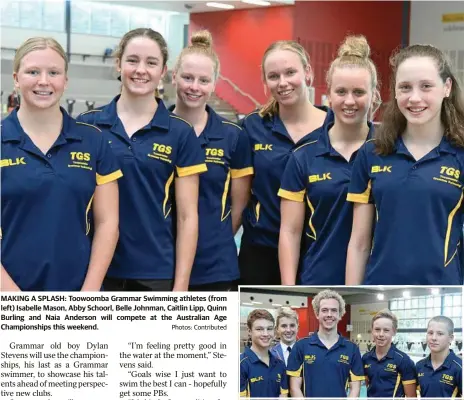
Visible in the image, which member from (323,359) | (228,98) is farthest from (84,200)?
(228,98)

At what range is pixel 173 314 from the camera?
4.69 feet

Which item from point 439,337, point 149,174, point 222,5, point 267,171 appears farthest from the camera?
point 222,5

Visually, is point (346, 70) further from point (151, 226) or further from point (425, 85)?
point (151, 226)

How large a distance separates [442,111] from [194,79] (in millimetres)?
725

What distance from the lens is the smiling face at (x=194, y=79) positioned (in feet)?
6.47

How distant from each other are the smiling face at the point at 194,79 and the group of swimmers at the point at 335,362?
0.75 meters

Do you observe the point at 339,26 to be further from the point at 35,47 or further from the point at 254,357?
the point at 254,357

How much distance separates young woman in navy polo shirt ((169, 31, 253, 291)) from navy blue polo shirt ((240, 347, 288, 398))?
509 millimetres

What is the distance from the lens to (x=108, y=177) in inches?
63.4

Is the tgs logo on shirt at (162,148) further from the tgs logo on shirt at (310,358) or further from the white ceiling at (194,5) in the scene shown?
the white ceiling at (194,5)

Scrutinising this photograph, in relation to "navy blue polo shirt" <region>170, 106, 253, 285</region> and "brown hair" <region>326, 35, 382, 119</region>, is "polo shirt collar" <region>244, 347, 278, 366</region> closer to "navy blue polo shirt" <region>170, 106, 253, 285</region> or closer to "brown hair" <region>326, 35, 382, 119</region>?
"navy blue polo shirt" <region>170, 106, 253, 285</region>

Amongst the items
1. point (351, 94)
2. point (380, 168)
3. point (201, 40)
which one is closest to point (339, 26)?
point (201, 40)

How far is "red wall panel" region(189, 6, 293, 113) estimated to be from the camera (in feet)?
39.3

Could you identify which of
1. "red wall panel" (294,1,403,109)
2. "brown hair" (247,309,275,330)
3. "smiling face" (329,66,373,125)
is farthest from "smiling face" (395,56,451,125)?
"red wall panel" (294,1,403,109)
